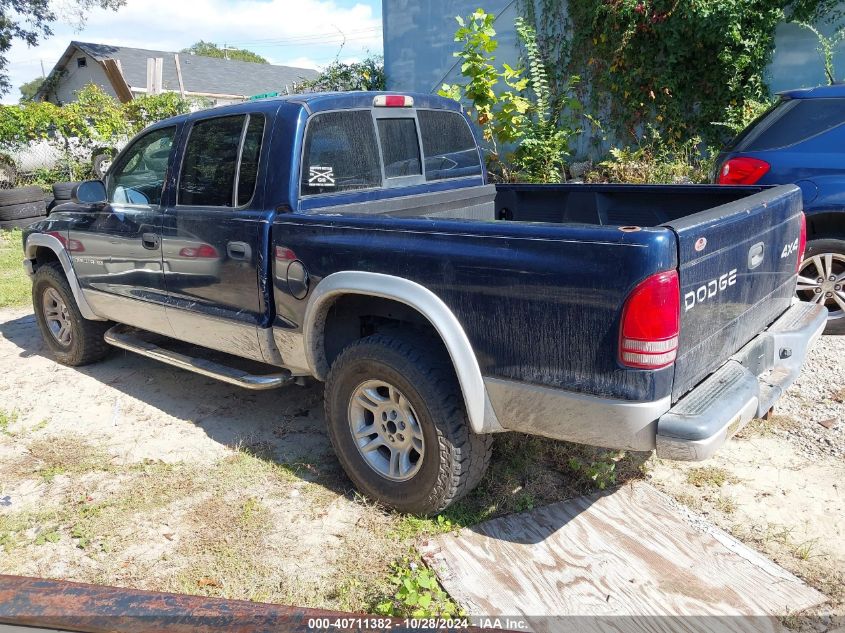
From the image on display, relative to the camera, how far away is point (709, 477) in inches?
139

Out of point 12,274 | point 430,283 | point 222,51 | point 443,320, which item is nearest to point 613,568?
point 443,320

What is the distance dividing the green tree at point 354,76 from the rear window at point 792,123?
9.83 metres

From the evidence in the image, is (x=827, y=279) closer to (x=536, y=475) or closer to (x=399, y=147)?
(x=536, y=475)

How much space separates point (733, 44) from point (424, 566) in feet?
28.5

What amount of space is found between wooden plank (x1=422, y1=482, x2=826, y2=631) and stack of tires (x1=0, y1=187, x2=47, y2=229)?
12.0 meters

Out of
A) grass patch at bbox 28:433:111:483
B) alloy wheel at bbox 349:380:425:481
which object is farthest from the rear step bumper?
grass patch at bbox 28:433:111:483

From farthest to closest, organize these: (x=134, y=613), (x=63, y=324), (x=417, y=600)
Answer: (x=63, y=324) < (x=417, y=600) < (x=134, y=613)

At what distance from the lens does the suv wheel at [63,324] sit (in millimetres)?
5328

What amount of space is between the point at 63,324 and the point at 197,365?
2.08 meters

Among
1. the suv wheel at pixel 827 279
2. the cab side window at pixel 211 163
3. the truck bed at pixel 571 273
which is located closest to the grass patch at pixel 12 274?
the cab side window at pixel 211 163

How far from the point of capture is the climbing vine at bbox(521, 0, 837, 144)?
8.87 m

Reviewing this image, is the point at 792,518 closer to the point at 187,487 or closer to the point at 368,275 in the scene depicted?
the point at 368,275

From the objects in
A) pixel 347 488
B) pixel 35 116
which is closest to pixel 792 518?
pixel 347 488

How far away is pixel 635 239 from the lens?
7.69ft
